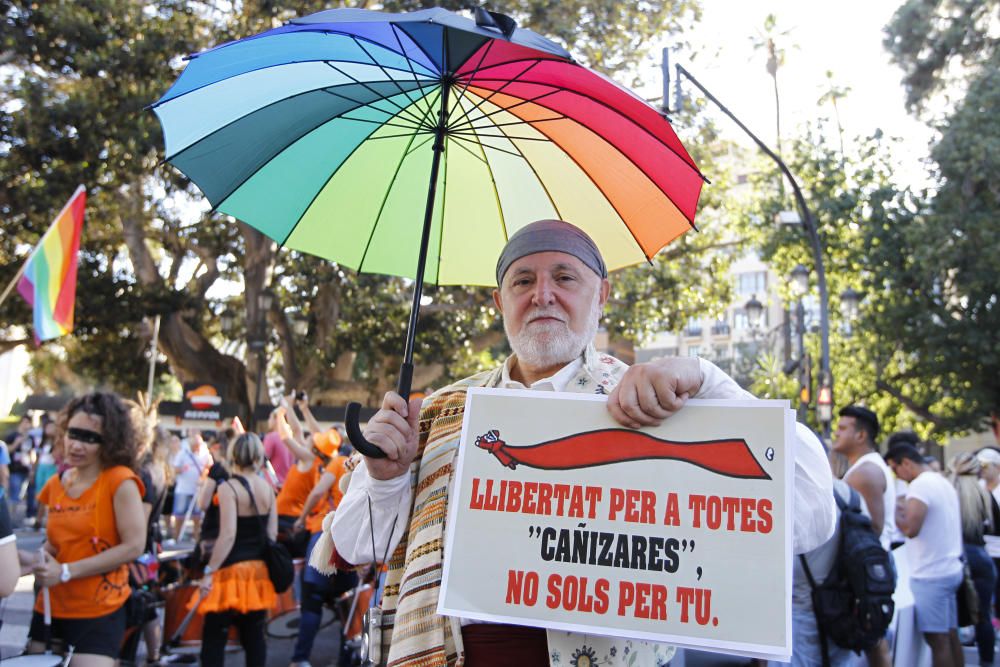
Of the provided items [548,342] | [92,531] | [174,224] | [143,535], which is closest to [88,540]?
[92,531]

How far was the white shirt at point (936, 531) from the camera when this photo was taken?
276 inches

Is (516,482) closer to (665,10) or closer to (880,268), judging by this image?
(665,10)

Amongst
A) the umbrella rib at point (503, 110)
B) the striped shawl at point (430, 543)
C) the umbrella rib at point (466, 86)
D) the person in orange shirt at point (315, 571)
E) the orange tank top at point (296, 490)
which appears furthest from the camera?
the orange tank top at point (296, 490)

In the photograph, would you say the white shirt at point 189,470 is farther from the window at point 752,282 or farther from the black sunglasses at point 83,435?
the window at point 752,282

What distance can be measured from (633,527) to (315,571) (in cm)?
636

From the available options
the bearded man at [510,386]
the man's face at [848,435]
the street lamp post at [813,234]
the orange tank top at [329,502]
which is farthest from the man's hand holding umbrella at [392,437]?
the street lamp post at [813,234]

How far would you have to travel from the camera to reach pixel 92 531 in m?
4.59

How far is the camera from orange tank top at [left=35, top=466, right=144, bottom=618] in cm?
447

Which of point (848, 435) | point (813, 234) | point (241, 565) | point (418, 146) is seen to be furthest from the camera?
point (813, 234)

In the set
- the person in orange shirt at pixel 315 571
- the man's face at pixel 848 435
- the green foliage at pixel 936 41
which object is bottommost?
the person in orange shirt at pixel 315 571

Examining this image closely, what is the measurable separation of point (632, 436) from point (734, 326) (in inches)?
2769

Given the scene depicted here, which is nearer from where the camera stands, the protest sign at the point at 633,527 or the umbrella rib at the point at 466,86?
the protest sign at the point at 633,527

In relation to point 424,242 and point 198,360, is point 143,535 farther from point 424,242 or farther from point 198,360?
point 198,360

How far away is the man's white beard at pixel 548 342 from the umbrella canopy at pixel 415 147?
0.52 metres
